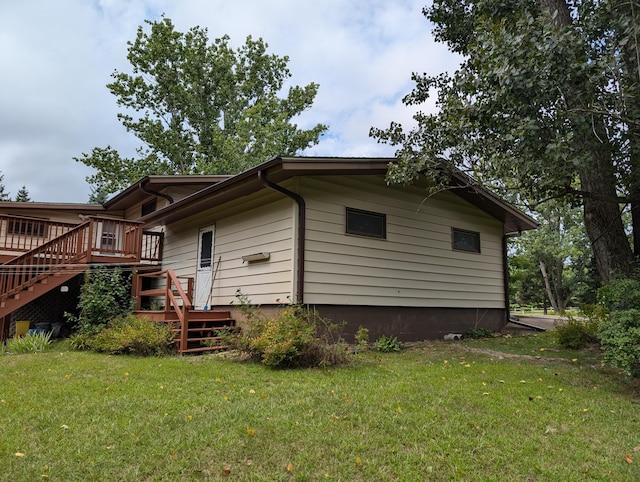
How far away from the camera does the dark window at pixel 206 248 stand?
396 inches

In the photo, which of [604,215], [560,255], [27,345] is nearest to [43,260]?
[27,345]

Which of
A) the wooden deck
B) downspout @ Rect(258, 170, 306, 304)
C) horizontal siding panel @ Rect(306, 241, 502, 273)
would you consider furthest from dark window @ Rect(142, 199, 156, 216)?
horizontal siding panel @ Rect(306, 241, 502, 273)

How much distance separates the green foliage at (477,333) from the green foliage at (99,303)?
771cm

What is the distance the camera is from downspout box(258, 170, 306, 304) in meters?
7.36

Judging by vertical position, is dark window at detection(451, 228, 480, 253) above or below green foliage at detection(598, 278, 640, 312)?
above

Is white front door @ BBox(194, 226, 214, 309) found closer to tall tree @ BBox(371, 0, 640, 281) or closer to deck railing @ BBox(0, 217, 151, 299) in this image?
deck railing @ BBox(0, 217, 151, 299)

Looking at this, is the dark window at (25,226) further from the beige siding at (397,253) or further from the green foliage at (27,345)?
the beige siding at (397,253)

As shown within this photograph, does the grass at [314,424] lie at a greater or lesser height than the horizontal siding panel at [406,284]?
lesser

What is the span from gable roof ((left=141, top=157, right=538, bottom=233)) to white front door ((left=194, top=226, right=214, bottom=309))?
653 millimetres

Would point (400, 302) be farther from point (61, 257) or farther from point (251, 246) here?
point (61, 257)

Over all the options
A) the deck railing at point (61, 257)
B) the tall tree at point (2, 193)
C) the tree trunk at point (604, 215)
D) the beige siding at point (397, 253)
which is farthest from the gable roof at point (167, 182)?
the tall tree at point (2, 193)

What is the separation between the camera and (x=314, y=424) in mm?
3553

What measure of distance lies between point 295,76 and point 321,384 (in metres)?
25.7

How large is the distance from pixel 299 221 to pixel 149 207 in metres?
8.16
